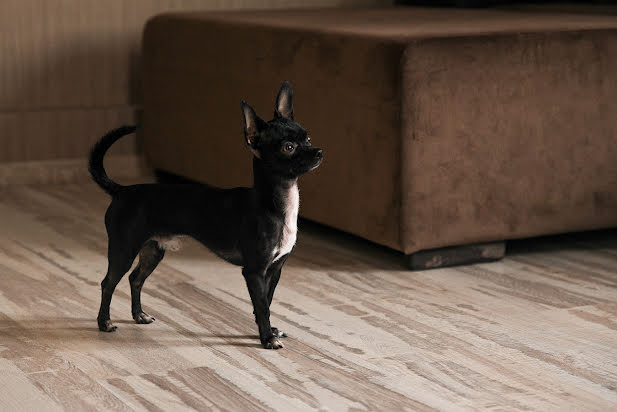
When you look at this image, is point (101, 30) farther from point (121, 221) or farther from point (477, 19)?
point (121, 221)

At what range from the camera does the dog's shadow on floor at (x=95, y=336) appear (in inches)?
65.9

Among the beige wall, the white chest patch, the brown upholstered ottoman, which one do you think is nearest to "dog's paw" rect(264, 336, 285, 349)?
the white chest patch

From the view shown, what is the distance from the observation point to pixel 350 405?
1403 mm

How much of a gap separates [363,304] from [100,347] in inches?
19.8

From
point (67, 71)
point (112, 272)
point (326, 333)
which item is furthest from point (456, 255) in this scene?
point (67, 71)

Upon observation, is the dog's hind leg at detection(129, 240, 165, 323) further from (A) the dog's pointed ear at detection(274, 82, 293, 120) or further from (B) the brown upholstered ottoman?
(B) the brown upholstered ottoman

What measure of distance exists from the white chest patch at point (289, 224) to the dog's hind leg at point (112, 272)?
0.25 metres

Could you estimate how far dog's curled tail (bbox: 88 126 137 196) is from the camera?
1717mm

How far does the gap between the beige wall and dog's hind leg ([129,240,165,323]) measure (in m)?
1.57

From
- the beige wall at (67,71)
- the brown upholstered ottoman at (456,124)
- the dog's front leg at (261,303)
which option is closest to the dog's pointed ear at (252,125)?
the dog's front leg at (261,303)

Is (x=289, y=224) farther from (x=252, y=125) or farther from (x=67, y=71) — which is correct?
(x=67, y=71)

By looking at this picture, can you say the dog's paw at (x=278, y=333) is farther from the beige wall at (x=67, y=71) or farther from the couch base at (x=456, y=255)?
the beige wall at (x=67, y=71)

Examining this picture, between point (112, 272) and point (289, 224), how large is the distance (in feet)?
1.04

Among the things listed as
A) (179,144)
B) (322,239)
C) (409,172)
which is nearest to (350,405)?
(409,172)
